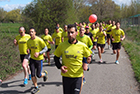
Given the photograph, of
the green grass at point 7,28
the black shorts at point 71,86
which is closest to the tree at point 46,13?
the green grass at point 7,28

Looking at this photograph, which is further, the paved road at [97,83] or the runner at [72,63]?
the paved road at [97,83]

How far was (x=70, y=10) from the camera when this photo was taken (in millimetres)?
19922

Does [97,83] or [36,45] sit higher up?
[36,45]

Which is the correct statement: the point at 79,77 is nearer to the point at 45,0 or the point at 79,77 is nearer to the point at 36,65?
the point at 36,65

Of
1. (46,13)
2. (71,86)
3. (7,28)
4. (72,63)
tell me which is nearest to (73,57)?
(72,63)

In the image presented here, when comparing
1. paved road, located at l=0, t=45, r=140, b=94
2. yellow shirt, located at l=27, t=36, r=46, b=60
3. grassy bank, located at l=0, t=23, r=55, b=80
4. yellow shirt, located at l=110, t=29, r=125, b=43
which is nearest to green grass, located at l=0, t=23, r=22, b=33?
grassy bank, located at l=0, t=23, r=55, b=80

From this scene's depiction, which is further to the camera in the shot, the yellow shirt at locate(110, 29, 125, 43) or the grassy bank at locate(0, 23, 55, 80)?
the yellow shirt at locate(110, 29, 125, 43)

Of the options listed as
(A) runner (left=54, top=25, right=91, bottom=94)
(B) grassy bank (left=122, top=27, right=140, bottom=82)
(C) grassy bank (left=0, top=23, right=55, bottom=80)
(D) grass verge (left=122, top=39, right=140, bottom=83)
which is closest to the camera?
(A) runner (left=54, top=25, right=91, bottom=94)

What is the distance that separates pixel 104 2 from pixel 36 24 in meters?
32.6

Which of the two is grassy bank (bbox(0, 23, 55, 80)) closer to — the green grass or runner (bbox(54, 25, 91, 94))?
the green grass

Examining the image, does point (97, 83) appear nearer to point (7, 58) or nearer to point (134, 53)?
point (7, 58)

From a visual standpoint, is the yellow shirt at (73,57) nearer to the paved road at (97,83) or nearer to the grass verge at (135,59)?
the paved road at (97,83)

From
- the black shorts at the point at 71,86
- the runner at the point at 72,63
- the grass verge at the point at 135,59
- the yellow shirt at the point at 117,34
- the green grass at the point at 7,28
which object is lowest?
the grass verge at the point at 135,59

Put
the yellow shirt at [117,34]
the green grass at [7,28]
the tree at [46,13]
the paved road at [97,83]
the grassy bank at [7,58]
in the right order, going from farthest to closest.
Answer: the tree at [46,13] → the green grass at [7,28] → the yellow shirt at [117,34] → the grassy bank at [7,58] → the paved road at [97,83]
